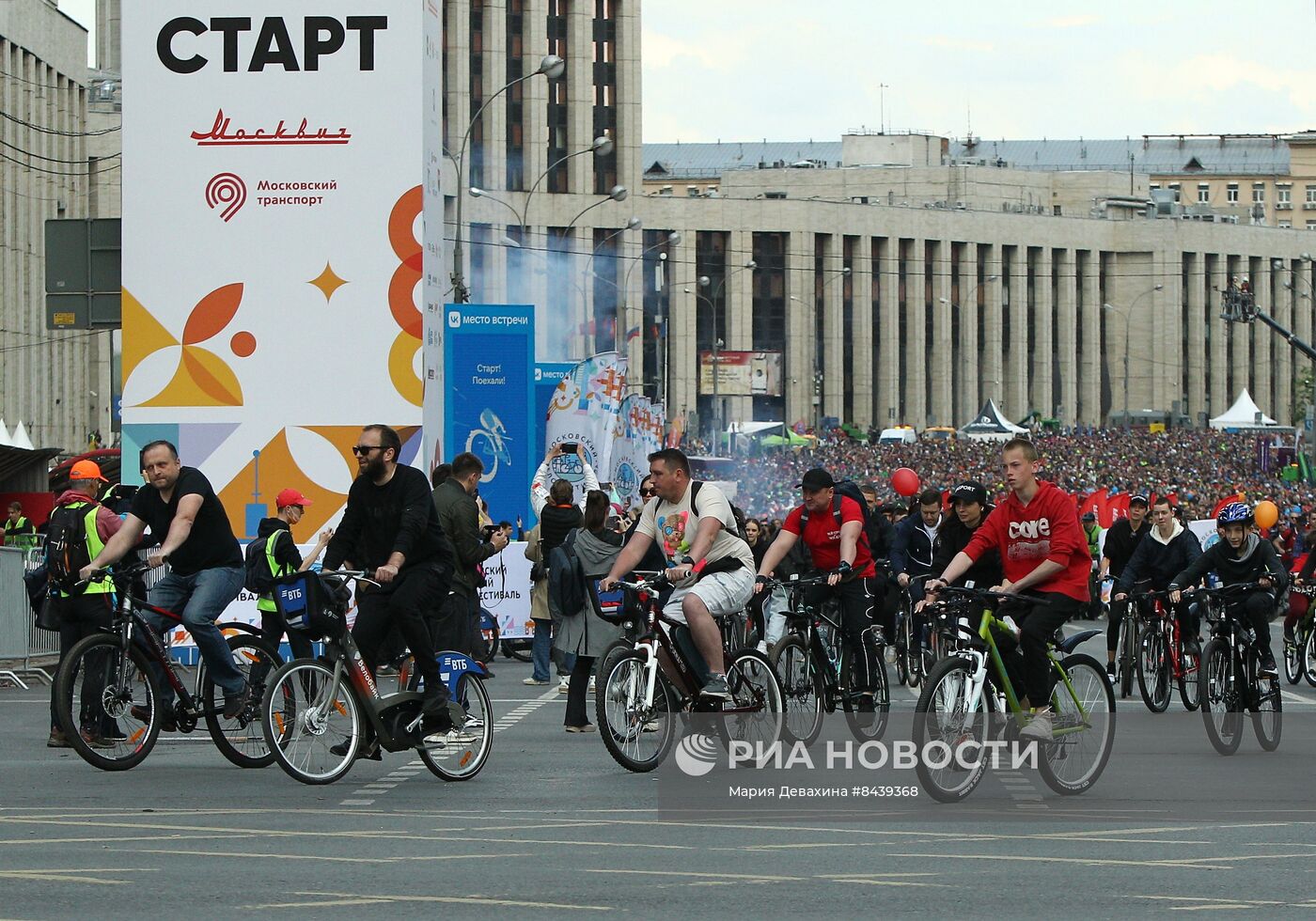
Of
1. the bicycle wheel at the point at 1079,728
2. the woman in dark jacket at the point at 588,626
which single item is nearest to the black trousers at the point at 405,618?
the bicycle wheel at the point at 1079,728

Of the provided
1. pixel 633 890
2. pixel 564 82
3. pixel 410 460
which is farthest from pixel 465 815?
pixel 564 82

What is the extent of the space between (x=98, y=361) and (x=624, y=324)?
856 inches

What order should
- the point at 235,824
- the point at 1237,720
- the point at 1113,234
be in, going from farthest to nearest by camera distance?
the point at 1113,234
the point at 1237,720
the point at 235,824

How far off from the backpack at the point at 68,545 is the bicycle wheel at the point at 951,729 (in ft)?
17.4

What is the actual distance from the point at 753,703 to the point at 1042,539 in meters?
1.92

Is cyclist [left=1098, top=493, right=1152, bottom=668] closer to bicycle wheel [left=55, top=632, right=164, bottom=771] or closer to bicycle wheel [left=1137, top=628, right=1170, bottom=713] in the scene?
bicycle wheel [left=1137, top=628, right=1170, bottom=713]

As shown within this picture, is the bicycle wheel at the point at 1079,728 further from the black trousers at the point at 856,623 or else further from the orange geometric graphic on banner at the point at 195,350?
the orange geometric graphic on banner at the point at 195,350

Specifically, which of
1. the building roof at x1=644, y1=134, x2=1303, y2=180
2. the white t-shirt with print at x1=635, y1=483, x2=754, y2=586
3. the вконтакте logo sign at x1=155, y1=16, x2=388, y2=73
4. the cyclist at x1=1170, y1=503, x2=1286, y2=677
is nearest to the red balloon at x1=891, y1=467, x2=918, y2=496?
the вконтакте logo sign at x1=155, y1=16, x2=388, y2=73

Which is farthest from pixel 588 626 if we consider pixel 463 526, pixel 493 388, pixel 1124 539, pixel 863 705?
pixel 493 388

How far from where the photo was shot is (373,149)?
750 inches

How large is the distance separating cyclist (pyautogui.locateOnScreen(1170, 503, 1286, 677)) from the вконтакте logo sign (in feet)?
25.7

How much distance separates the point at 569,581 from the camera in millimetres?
14992

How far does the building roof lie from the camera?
166625 mm

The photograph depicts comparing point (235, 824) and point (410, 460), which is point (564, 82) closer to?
point (410, 460)
